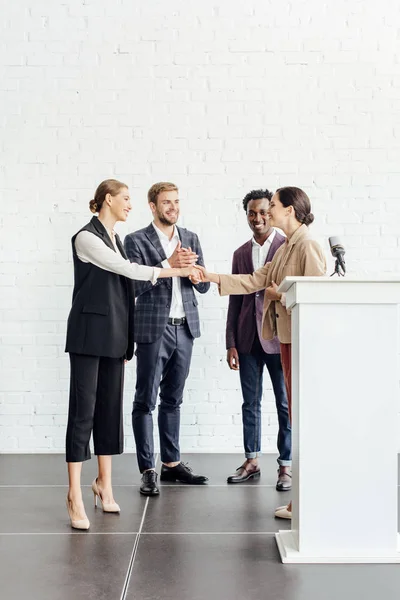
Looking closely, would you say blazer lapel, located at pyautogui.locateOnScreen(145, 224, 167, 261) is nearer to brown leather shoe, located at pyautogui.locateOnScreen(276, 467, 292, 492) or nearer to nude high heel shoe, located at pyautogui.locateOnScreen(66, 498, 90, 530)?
brown leather shoe, located at pyautogui.locateOnScreen(276, 467, 292, 492)

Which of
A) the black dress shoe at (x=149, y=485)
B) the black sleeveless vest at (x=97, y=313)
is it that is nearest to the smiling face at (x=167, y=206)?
the black sleeveless vest at (x=97, y=313)

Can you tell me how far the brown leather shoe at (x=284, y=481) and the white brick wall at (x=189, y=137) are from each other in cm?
107

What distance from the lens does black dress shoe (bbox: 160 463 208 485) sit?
3.98m

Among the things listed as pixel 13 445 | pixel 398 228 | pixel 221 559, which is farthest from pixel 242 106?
pixel 221 559

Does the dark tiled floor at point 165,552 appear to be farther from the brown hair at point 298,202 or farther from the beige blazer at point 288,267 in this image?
the brown hair at point 298,202

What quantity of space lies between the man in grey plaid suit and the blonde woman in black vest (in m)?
0.48

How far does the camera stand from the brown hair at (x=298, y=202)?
10.6 ft

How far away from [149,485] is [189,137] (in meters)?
2.35

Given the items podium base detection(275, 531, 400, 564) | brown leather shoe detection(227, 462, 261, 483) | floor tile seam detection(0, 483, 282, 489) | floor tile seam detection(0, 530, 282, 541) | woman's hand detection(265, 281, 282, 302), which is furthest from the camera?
brown leather shoe detection(227, 462, 261, 483)

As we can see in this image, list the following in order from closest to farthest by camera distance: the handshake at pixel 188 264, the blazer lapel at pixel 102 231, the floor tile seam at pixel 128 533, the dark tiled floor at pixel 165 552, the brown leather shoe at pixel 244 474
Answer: the dark tiled floor at pixel 165 552 < the floor tile seam at pixel 128 533 < the blazer lapel at pixel 102 231 < the handshake at pixel 188 264 < the brown leather shoe at pixel 244 474

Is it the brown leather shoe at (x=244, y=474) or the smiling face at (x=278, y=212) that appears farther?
the brown leather shoe at (x=244, y=474)

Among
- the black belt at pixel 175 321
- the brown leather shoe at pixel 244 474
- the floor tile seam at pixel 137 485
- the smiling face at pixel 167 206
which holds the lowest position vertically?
the floor tile seam at pixel 137 485

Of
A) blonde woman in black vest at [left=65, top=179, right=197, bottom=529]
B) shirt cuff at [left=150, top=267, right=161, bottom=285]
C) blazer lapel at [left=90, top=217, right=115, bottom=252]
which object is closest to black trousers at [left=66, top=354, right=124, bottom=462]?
blonde woman in black vest at [left=65, top=179, right=197, bottom=529]

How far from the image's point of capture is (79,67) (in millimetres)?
4941
